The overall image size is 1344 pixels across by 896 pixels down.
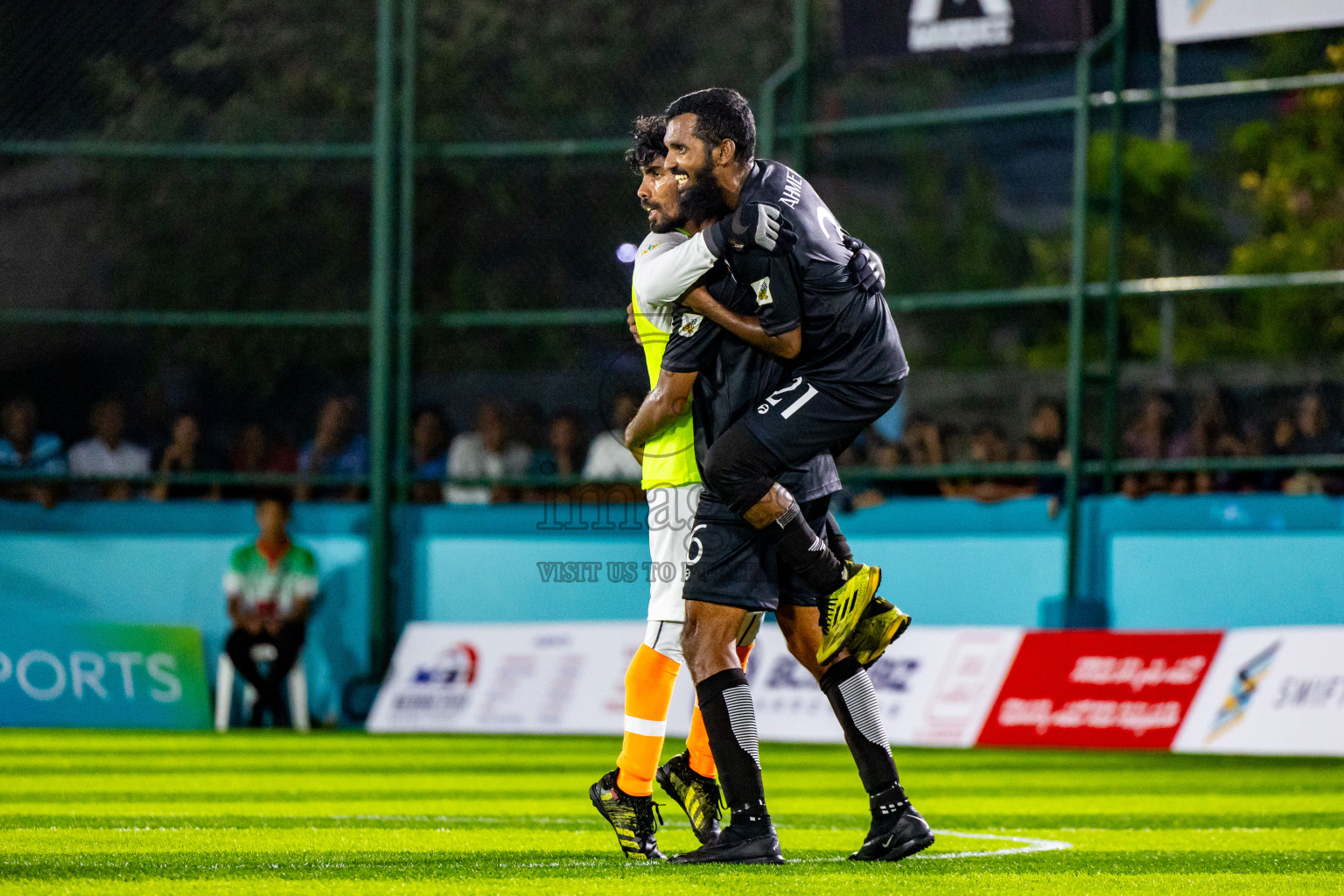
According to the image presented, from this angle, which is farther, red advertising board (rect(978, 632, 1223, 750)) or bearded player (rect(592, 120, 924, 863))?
red advertising board (rect(978, 632, 1223, 750))

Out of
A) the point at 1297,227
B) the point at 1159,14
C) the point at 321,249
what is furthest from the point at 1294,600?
the point at 321,249

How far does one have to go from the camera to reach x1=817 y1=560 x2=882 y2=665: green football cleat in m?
5.21

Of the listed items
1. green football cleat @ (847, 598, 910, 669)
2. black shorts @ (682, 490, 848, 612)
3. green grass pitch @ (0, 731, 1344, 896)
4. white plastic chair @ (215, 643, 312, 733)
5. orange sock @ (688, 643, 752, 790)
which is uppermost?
black shorts @ (682, 490, 848, 612)

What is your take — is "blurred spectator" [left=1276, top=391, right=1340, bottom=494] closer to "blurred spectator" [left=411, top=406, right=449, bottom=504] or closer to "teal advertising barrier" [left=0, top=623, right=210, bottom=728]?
"blurred spectator" [left=411, top=406, right=449, bottom=504]

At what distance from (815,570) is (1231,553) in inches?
310

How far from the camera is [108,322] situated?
14602 mm

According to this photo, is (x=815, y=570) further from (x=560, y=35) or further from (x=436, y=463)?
(x=560, y=35)

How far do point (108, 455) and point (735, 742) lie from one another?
10.3 m

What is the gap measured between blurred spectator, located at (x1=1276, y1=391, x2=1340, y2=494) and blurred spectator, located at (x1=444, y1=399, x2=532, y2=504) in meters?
5.76

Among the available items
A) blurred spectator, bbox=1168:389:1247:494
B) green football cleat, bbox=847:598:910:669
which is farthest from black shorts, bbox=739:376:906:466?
blurred spectator, bbox=1168:389:1247:494

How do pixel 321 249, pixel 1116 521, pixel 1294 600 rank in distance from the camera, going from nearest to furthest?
1. pixel 1294 600
2. pixel 1116 521
3. pixel 321 249

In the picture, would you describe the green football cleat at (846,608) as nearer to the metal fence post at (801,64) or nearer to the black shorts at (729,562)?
the black shorts at (729,562)

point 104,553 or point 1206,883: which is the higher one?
point 1206,883

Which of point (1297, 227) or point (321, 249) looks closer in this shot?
point (1297, 227)
